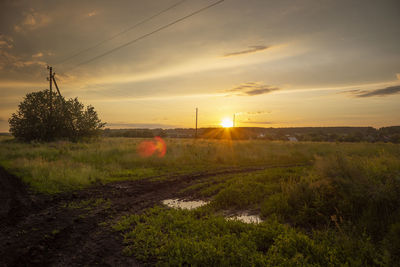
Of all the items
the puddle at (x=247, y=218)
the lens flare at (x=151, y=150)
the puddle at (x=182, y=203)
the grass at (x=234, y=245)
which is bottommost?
the puddle at (x=182, y=203)

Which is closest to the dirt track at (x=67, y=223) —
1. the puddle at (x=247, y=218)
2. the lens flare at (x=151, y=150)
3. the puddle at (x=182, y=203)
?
the puddle at (x=182, y=203)

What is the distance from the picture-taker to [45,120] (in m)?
30.8

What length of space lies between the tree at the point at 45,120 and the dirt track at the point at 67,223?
22.1 m

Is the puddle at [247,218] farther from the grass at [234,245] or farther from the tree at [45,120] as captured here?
the tree at [45,120]

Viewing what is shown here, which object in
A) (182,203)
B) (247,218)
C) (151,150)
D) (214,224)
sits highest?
(151,150)

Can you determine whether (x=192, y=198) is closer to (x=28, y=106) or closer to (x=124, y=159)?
(x=124, y=159)

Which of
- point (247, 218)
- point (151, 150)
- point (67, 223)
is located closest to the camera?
point (67, 223)

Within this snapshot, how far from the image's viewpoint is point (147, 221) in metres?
6.25

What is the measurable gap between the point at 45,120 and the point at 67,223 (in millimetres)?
30525

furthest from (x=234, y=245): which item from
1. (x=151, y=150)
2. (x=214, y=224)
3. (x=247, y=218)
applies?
(x=151, y=150)

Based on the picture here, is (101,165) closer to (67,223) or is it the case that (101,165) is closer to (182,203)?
(182,203)

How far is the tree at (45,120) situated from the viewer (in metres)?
30.5

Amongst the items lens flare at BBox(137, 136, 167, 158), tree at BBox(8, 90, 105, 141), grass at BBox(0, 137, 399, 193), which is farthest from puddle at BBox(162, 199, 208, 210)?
tree at BBox(8, 90, 105, 141)

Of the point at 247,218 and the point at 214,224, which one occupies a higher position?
the point at 214,224
